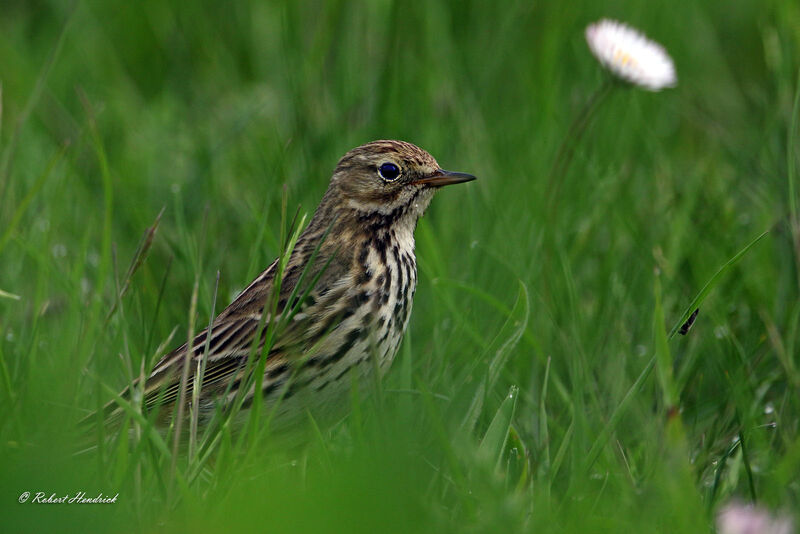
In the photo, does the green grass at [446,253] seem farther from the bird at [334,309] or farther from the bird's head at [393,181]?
the bird's head at [393,181]

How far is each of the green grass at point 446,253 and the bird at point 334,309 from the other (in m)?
0.15

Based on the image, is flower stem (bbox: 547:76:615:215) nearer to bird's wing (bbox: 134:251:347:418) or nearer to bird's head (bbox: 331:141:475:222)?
bird's head (bbox: 331:141:475:222)

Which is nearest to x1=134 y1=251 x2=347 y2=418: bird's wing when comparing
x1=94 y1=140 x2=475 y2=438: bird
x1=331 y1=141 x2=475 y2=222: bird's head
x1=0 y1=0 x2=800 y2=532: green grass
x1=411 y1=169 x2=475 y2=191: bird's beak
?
x1=94 y1=140 x2=475 y2=438: bird

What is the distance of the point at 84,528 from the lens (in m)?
2.77

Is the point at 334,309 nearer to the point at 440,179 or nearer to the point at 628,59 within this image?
the point at 440,179

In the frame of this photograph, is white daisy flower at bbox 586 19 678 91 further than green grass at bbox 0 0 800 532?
Yes

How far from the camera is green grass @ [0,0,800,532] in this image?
124 inches

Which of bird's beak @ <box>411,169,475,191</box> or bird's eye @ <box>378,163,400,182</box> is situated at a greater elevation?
bird's eye @ <box>378,163,400,182</box>

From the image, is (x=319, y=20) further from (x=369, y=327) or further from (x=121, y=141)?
(x=369, y=327)

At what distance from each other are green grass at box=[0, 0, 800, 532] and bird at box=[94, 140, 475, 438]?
15 centimetres

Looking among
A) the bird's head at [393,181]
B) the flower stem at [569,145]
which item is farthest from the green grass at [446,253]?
the bird's head at [393,181]

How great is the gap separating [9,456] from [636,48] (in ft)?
10.4

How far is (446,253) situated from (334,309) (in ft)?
4.17

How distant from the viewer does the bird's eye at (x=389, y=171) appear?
180 inches
